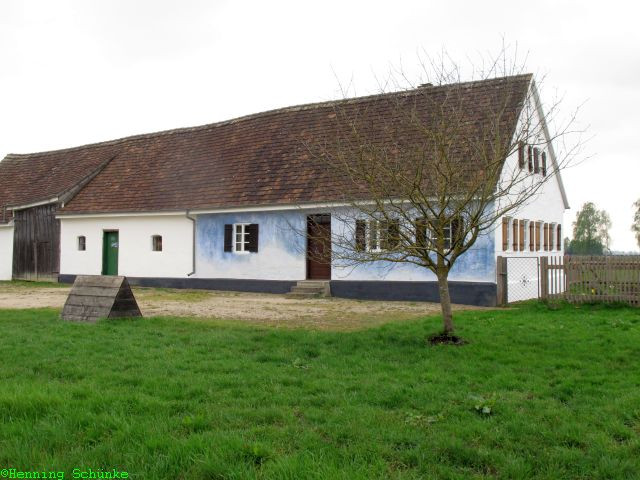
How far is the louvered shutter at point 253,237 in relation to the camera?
19.9 metres

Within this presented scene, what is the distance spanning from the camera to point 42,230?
2497 cm

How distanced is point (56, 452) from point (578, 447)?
12.7 ft

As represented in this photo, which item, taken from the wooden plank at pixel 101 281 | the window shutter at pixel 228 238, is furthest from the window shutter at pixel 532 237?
the wooden plank at pixel 101 281

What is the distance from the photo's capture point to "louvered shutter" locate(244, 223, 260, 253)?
19.9m

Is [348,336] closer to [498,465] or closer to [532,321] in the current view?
[532,321]


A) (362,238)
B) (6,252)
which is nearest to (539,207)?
(362,238)

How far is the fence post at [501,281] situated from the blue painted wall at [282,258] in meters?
0.16

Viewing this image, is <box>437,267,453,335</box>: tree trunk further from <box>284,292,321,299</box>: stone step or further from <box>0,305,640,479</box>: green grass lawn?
<box>284,292,321,299</box>: stone step

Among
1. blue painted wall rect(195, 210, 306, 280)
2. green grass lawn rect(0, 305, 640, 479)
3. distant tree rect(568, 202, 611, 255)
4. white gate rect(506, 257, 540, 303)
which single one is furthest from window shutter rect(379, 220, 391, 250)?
distant tree rect(568, 202, 611, 255)

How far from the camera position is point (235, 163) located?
21875 millimetres

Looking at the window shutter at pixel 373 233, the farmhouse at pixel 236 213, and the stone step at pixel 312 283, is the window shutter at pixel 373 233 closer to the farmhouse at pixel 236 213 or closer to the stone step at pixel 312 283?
the farmhouse at pixel 236 213

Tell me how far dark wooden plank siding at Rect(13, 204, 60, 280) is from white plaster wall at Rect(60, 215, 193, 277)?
0.48m

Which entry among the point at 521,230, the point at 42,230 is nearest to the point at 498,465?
the point at 521,230

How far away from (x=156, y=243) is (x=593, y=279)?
15.0m
